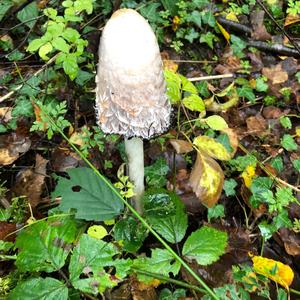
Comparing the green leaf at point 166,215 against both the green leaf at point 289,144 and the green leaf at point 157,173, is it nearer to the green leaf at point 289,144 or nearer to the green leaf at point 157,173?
the green leaf at point 157,173

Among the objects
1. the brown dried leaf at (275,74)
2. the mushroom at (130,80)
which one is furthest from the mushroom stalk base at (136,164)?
the brown dried leaf at (275,74)

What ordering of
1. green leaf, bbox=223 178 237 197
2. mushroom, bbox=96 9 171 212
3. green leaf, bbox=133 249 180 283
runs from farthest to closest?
green leaf, bbox=223 178 237 197
green leaf, bbox=133 249 180 283
mushroom, bbox=96 9 171 212

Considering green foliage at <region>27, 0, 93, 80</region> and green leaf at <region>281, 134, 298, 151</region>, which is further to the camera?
green leaf at <region>281, 134, 298, 151</region>

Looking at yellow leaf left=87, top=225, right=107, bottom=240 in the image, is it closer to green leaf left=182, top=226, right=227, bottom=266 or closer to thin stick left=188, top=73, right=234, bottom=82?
green leaf left=182, top=226, right=227, bottom=266

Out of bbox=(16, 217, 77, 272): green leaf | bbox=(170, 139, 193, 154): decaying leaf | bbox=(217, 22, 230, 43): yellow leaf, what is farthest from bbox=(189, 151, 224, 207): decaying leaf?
bbox=(217, 22, 230, 43): yellow leaf

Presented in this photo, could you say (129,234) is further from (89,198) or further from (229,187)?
(229,187)
